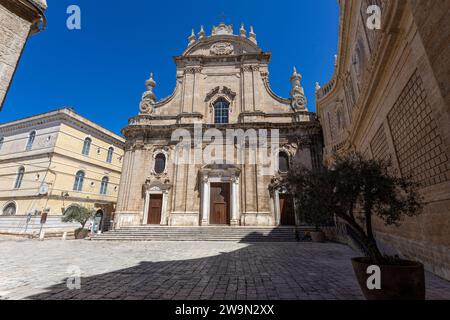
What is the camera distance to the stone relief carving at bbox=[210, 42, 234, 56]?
21.5 metres

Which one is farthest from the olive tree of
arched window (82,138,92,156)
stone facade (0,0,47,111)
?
arched window (82,138,92,156)

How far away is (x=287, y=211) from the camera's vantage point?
52.6ft

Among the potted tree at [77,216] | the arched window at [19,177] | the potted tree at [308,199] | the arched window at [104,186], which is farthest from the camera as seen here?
the arched window at [104,186]

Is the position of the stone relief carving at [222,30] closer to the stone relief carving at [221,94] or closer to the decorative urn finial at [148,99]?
the stone relief carving at [221,94]

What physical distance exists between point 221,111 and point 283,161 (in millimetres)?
7274

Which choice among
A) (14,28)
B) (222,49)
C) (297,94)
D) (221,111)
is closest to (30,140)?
(221,111)

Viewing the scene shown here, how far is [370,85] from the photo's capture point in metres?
7.24

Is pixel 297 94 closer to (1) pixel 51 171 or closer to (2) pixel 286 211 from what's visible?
(2) pixel 286 211

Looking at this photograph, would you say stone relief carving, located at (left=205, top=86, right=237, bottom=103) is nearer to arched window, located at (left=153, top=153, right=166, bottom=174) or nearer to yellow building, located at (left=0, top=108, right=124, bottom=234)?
arched window, located at (left=153, top=153, right=166, bottom=174)

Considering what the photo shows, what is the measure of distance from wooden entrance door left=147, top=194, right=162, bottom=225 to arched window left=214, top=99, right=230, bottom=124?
8.41 meters

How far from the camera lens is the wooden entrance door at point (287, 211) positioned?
15.8m

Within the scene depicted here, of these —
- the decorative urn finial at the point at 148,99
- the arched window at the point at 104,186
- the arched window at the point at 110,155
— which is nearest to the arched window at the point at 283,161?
the decorative urn finial at the point at 148,99

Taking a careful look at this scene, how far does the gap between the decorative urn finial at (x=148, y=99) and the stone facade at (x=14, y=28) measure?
624 inches
